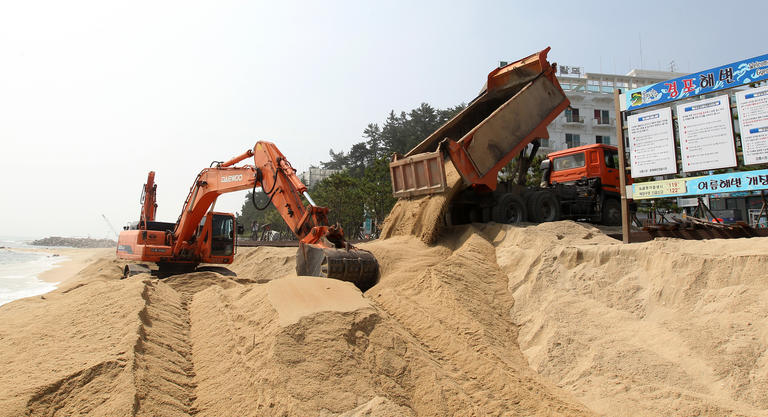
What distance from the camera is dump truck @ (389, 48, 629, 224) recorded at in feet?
34.4

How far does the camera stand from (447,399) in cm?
475

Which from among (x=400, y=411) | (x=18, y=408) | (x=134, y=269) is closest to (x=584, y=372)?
(x=400, y=411)

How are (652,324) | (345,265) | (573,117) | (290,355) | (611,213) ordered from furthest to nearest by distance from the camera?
(573,117)
(611,213)
(345,265)
(652,324)
(290,355)

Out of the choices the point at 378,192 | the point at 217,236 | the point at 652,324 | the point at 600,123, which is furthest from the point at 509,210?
the point at 600,123

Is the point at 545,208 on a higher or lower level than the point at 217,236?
higher

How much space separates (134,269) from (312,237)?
694cm

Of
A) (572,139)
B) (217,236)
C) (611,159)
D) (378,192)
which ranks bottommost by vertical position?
(217,236)

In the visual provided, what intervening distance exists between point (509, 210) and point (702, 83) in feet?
15.1

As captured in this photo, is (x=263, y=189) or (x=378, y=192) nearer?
(x=263, y=189)

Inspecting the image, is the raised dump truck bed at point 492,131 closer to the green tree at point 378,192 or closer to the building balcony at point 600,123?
the green tree at point 378,192

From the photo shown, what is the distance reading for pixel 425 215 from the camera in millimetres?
10258

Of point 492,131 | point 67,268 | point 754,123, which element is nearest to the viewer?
point 754,123

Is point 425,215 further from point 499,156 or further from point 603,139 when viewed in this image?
point 603,139

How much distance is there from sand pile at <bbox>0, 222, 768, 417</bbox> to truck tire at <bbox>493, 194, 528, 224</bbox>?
2881 millimetres
